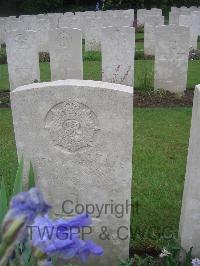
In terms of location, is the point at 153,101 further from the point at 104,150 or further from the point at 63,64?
the point at 104,150

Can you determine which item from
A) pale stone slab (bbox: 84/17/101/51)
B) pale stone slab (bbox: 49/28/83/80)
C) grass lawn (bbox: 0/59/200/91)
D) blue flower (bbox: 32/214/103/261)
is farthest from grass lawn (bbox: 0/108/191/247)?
pale stone slab (bbox: 84/17/101/51)

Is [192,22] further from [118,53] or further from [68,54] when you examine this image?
[68,54]

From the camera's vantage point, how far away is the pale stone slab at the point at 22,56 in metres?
7.38

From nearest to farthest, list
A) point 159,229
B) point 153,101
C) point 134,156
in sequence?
point 159,229
point 134,156
point 153,101

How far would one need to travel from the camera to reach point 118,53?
291 inches

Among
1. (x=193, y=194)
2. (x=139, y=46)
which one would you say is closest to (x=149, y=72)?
(x=139, y=46)

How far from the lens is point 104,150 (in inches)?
110

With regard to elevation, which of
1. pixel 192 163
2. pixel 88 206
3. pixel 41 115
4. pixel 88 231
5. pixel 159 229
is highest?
pixel 41 115

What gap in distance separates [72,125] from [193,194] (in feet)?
3.13

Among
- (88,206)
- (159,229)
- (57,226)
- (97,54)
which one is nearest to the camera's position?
(57,226)

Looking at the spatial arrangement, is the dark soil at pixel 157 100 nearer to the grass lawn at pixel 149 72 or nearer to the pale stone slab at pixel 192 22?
the grass lawn at pixel 149 72

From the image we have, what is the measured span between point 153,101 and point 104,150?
4795 mm

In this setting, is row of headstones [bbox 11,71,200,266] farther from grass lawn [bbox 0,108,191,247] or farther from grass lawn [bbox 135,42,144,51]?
grass lawn [bbox 135,42,144,51]

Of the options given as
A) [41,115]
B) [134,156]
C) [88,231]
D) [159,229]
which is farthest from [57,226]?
[134,156]
